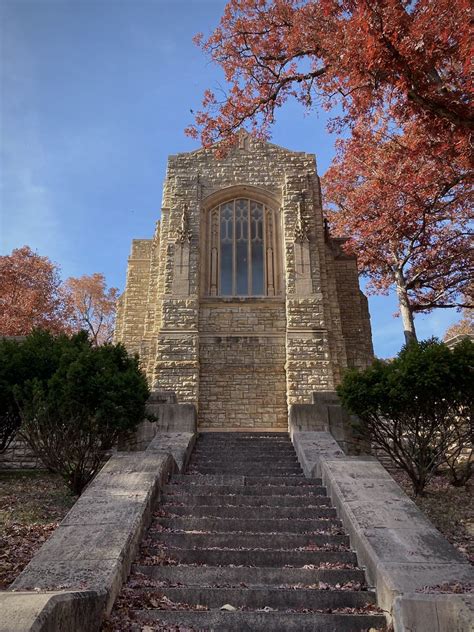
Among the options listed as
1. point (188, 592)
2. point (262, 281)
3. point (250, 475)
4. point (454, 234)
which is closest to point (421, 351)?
point (250, 475)

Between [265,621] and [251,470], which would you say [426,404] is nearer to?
[251,470]

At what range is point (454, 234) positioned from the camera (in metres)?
18.5

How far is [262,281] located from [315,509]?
11.1 m

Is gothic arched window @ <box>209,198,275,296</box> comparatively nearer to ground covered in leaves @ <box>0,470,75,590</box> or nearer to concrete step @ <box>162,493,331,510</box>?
ground covered in leaves @ <box>0,470,75,590</box>

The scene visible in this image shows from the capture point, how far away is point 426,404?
8.05m

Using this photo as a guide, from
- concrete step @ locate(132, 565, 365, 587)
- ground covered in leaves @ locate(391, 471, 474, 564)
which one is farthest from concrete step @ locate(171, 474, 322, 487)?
concrete step @ locate(132, 565, 365, 587)

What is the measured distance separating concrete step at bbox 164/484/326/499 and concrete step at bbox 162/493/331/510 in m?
0.20

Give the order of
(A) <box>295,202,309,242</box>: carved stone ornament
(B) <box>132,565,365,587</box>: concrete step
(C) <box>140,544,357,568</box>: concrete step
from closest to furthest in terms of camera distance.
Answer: (B) <box>132,565,365,587</box>: concrete step, (C) <box>140,544,357,568</box>: concrete step, (A) <box>295,202,309,242</box>: carved stone ornament

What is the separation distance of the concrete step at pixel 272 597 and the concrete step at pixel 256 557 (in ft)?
2.05

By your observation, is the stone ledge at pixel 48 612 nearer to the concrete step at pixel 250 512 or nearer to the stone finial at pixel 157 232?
the concrete step at pixel 250 512

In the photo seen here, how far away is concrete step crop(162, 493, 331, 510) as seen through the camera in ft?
20.5

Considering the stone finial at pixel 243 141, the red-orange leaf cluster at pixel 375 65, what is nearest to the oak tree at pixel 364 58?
the red-orange leaf cluster at pixel 375 65

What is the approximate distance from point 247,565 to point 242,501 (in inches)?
57.9

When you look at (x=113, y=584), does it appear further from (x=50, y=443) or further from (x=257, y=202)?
(x=257, y=202)
